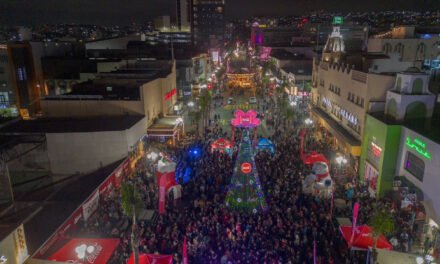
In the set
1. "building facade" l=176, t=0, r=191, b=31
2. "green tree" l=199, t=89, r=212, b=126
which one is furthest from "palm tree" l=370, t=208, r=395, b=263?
"building facade" l=176, t=0, r=191, b=31

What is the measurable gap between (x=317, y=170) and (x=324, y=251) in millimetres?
5601

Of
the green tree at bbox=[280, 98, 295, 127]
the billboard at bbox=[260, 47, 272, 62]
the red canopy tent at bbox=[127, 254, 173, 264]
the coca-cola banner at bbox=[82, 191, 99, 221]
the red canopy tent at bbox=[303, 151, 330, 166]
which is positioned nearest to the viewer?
the red canopy tent at bbox=[127, 254, 173, 264]

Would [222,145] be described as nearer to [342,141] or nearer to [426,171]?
[342,141]

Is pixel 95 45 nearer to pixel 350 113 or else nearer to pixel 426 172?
pixel 350 113

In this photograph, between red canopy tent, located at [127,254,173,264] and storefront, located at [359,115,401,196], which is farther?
storefront, located at [359,115,401,196]

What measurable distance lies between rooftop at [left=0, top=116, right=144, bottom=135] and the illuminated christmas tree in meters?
9.39

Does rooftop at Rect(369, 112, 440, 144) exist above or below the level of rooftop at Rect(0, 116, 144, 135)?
above

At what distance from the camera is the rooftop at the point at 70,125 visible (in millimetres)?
22094

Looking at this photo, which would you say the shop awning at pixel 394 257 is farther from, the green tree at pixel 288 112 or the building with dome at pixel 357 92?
the green tree at pixel 288 112

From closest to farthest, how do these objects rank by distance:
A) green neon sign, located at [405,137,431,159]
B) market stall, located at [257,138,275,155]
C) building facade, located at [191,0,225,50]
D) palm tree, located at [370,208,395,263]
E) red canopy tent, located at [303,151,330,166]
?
palm tree, located at [370,208,395,263] → green neon sign, located at [405,137,431,159] → red canopy tent, located at [303,151,330,166] → market stall, located at [257,138,275,155] → building facade, located at [191,0,225,50]

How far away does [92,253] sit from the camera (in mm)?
12492

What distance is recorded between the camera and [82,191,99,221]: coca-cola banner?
55.4 feet

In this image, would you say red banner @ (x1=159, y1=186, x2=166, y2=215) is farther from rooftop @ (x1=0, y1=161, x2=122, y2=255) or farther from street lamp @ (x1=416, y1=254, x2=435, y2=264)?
street lamp @ (x1=416, y1=254, x2=435, y2=264)

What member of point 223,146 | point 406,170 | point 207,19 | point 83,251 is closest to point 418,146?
point 406,170
